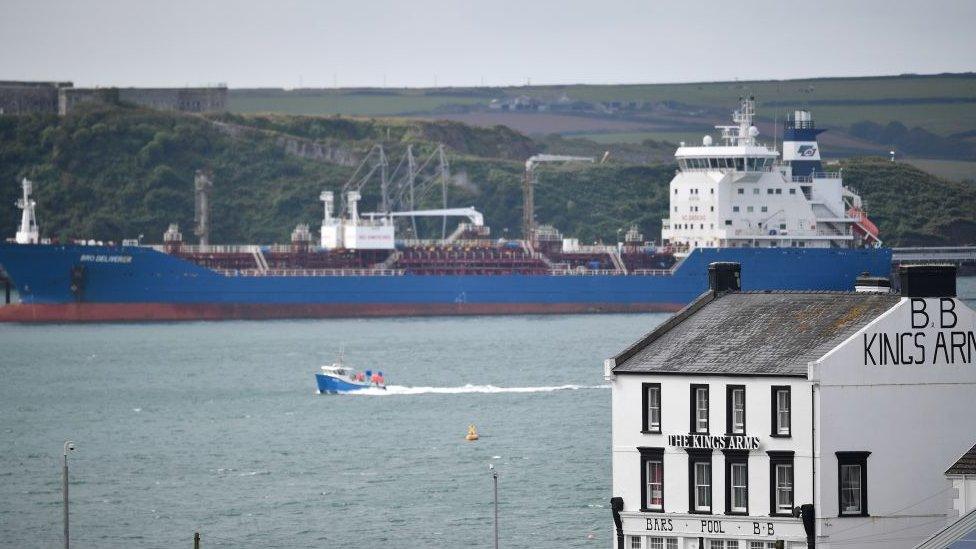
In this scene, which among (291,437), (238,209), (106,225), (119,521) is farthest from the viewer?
(238,209)

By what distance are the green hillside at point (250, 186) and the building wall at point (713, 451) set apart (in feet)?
452

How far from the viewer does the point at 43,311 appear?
107688 mm

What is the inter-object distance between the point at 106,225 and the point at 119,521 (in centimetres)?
12409

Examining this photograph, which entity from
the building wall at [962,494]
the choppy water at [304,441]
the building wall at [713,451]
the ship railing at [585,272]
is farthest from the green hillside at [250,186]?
the building wall at [962,494]

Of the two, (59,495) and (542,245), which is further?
(542,245)

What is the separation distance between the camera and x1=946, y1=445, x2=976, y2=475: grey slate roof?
21.2 m

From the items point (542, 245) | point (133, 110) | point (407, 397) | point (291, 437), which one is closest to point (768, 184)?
point (542, 245)

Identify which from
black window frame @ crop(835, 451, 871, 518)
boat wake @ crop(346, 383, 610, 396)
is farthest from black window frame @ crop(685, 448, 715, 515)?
boat wake @ crop(346, 383, 610, 396)

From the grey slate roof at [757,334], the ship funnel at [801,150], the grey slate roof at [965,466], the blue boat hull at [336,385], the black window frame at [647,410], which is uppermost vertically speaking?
the ship funnel at [801,150]

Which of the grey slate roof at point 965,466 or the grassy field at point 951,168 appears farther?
the grassy field at point 951,168

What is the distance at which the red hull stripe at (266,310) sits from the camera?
350 ft

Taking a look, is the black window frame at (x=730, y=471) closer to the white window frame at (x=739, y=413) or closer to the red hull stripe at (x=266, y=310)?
the white window frame at (x=739, y=413)

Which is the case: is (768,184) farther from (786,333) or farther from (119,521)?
(786,333)

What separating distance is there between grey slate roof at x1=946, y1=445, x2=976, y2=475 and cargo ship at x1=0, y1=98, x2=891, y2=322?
278 ft
